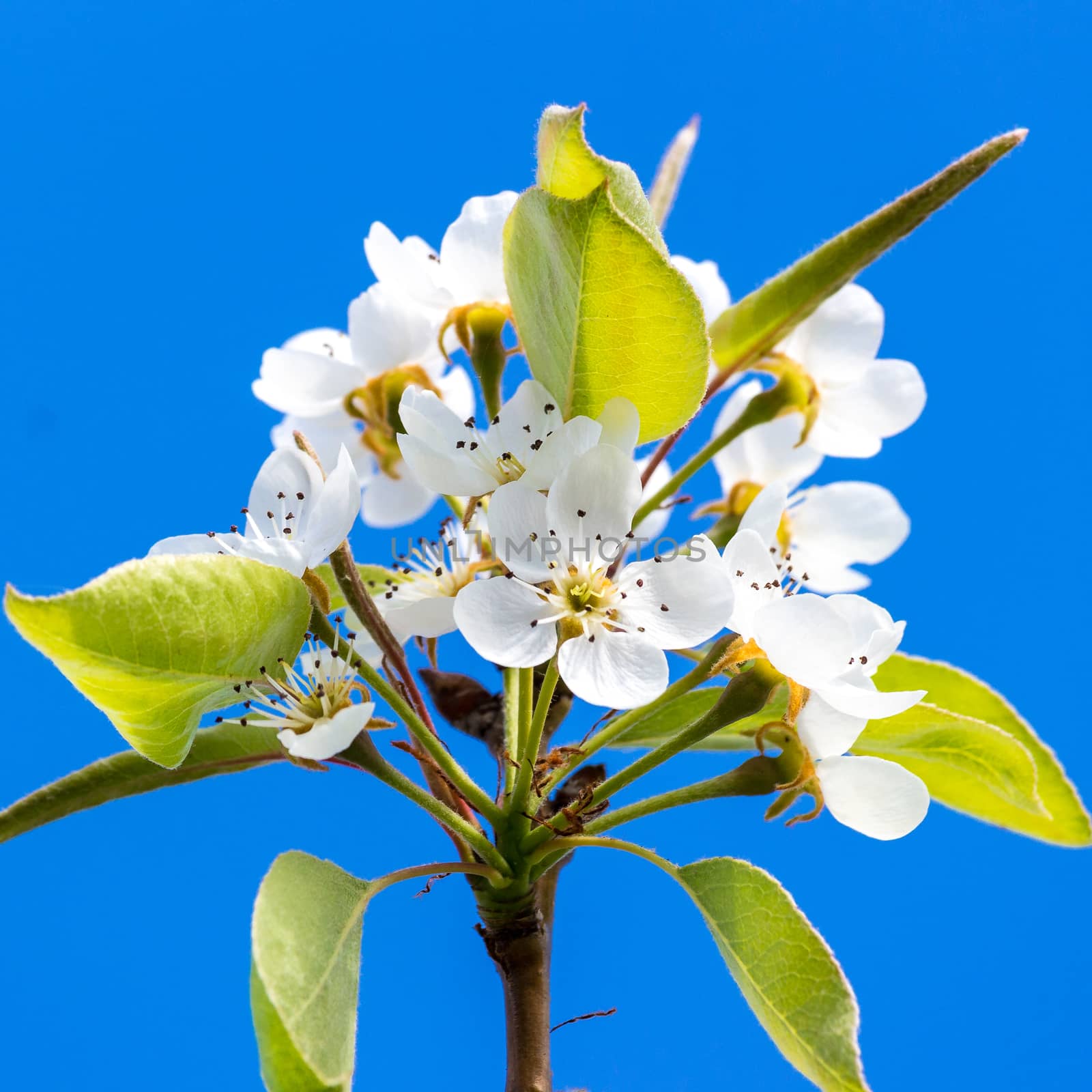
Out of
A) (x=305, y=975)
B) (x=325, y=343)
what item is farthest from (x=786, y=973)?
(x=325, y=343)

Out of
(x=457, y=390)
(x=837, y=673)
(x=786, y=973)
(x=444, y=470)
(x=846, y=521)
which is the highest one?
(x=457, y=390)

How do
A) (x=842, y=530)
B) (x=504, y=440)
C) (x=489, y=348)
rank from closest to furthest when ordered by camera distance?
(x=504, y=440) < (x=489, y=348) < (x=842, y=530)

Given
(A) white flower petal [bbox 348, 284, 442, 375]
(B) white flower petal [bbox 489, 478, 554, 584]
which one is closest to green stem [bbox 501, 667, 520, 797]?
(B) white flower petal [bbox 489, 478, 554, 584]

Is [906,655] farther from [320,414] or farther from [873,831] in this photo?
[320,414]

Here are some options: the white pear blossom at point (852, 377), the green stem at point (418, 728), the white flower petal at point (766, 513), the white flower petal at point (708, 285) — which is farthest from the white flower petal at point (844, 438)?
the green stem at point (418, 728)

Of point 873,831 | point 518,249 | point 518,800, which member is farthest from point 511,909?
point 518,249

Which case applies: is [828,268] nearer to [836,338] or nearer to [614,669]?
[836,338]

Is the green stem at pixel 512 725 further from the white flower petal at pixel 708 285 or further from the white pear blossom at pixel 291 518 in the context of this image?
the white flower petal at pixel 708 285

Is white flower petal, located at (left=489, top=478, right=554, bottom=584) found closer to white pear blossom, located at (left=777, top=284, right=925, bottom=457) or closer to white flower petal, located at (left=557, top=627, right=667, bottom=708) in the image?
white flower petal, located at (left=557, top=627, right=667, bottom=708)
